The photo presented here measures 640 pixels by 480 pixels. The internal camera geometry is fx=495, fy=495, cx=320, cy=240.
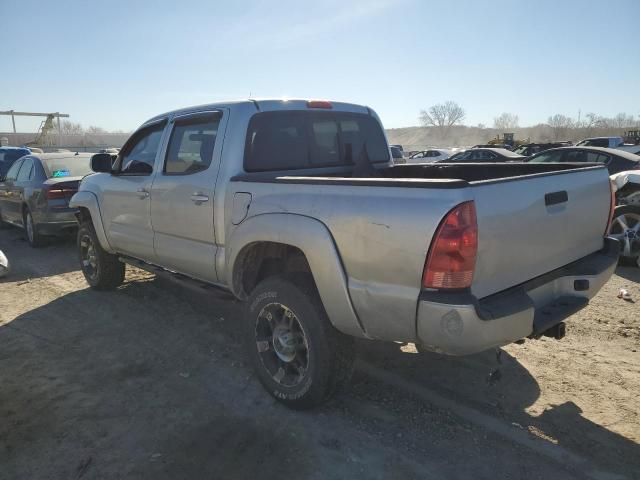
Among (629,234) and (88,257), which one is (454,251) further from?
(629,234)

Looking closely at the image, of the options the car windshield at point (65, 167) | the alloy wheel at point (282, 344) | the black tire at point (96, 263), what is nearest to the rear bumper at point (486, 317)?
the alloy wheel at point (282, 344)

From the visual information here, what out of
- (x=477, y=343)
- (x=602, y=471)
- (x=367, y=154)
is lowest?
(x=602, y=471)

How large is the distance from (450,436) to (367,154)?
249cm

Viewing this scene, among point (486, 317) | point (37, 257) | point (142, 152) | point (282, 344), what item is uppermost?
point (142, 152)

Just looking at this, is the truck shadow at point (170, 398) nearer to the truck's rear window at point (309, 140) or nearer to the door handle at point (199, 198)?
the door handle at point (199, 198)

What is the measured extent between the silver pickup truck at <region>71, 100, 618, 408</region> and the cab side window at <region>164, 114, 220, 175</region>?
0.7 inches

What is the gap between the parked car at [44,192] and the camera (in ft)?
26.7

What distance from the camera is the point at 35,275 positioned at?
7.04m

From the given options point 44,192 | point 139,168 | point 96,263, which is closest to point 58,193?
point 44,192

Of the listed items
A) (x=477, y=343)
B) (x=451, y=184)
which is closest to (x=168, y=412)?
(x=477, y=343)

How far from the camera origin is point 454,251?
2354mm

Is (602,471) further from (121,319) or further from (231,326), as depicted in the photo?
(121,319)

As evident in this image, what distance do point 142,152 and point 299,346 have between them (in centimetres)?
281

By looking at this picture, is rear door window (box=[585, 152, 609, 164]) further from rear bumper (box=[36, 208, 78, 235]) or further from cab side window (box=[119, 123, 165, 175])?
rear bumper (box=[36, 208, 78, 235])
